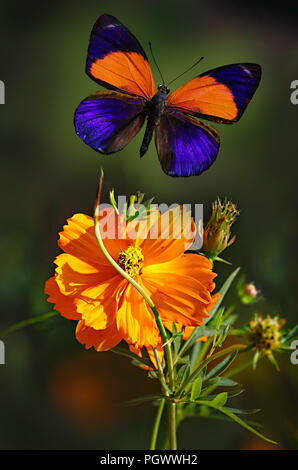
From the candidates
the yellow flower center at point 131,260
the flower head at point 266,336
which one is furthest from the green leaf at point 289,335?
the yellow flower center at point 131,260

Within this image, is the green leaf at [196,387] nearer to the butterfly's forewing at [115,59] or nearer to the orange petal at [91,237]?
the orange petal at [91,237]

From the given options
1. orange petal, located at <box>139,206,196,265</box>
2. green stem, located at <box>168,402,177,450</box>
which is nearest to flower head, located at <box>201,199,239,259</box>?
orange petal, located at <box>139,206,196,265</box>

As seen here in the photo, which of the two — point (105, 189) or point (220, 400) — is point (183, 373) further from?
point (105, 189)

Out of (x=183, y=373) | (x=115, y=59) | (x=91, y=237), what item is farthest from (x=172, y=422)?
(x=115, y=59)

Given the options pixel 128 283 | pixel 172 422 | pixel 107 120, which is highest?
pixel 107 120

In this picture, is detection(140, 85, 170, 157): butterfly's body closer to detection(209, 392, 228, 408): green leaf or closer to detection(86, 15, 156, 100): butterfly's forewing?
Result: detection(86, 15, 156, 100): butterfly's forewing

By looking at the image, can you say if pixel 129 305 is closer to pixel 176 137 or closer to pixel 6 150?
pixel 176 137
